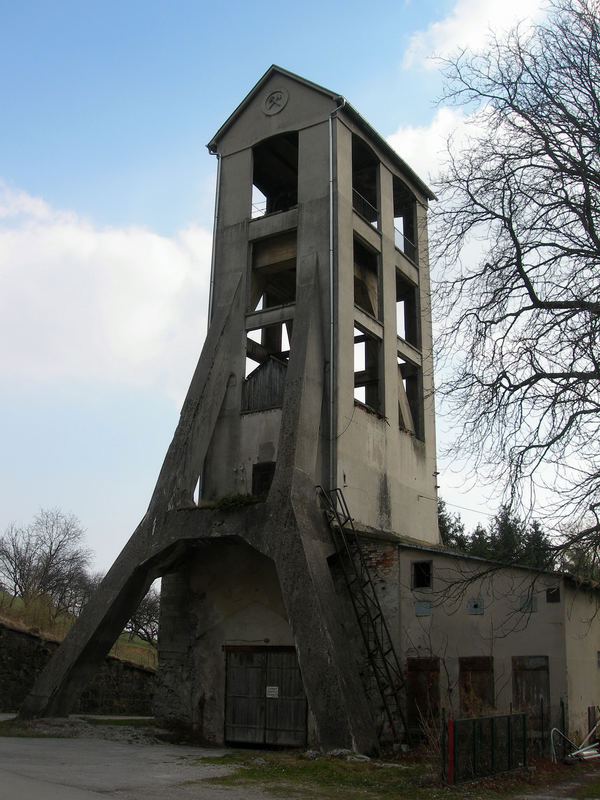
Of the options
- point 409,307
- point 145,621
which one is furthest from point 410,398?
point 145,621

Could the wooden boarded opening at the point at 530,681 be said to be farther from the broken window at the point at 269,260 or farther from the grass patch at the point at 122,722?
the broken window at the point at 269,260

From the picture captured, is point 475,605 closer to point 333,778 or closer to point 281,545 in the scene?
point 281,545

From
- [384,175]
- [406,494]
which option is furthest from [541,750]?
[384,175]

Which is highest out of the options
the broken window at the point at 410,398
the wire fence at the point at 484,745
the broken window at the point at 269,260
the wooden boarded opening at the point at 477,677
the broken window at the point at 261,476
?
the broken window at the point at 269,260

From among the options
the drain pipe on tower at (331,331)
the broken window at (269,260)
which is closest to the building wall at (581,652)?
the drain pipe on tower at (331,331)

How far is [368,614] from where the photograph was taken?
16.1 m

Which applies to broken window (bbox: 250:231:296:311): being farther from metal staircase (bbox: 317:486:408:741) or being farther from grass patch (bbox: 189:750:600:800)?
grass patch (bbox: 189:750:600:800)

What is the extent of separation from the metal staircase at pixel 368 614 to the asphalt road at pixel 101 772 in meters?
3.55

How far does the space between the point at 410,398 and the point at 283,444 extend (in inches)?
315

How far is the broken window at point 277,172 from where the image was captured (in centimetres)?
2355

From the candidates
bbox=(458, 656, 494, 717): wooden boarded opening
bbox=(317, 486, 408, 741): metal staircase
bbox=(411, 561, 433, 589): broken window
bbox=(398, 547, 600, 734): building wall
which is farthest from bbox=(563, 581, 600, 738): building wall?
bbox=(317, 486, 408, 741): metal staircase

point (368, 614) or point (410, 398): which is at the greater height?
point (410, 398)

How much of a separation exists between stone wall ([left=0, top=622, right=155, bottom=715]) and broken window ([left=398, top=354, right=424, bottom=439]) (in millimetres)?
12497

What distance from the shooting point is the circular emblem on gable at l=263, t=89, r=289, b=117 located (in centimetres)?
2257
